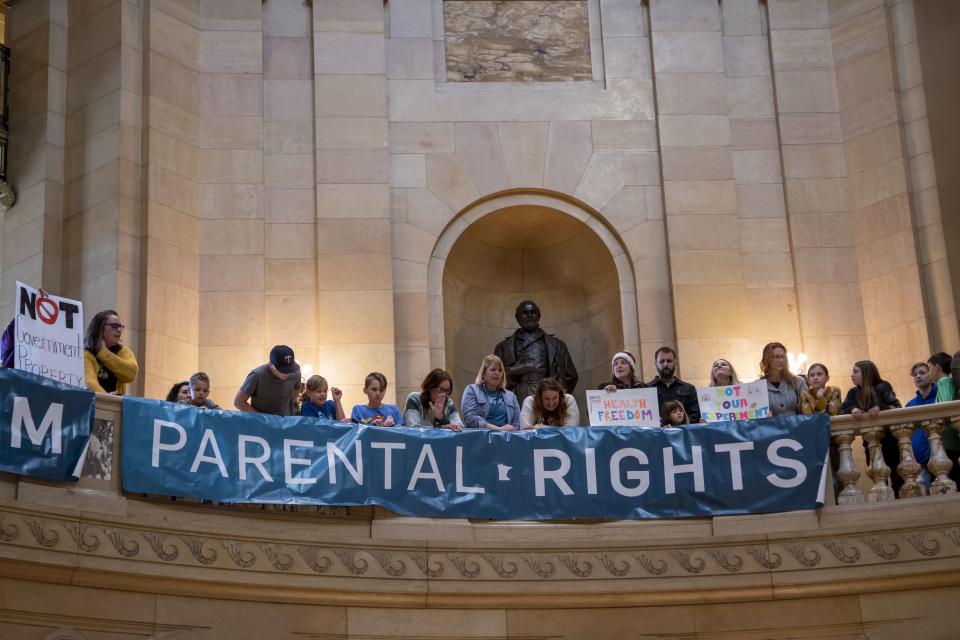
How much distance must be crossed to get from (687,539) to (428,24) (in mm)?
9045

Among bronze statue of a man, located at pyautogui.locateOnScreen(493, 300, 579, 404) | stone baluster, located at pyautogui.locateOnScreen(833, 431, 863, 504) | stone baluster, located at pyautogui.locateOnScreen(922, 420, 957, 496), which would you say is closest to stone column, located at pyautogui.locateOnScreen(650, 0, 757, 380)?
bronze statue of a man, located at pyautogui.locateOnScreen(493, 300, 579, 404)

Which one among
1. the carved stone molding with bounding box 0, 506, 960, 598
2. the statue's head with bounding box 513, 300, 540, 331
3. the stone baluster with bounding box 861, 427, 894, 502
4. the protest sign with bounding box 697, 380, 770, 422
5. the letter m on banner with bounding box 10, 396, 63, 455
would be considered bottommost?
the carved stone molding with bounding box 0, 506, 960, 598

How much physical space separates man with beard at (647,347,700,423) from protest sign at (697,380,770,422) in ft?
1.36

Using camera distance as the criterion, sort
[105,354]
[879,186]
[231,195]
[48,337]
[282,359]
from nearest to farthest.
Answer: [48,337], [105,354], [282,359], [231,195], [879,186]

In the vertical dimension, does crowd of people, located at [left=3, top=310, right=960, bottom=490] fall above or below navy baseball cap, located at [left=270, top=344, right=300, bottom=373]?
below

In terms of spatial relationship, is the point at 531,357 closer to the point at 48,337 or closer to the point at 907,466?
the point at 907,466

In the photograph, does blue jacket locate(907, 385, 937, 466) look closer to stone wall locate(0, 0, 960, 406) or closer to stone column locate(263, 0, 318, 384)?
stone wall locate(0, 0, 960, 406)

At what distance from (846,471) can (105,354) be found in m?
7.32

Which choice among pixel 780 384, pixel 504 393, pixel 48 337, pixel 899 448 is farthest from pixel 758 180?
pixel 48 337

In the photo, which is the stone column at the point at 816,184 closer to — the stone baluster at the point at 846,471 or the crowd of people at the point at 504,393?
the crowd of people at the point at 504,393

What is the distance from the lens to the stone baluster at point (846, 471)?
51.8 feet

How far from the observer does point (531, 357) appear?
20703 millimetres

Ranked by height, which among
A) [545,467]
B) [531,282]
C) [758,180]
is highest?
[758,180]

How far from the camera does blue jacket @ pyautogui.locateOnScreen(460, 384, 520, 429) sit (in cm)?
1667
